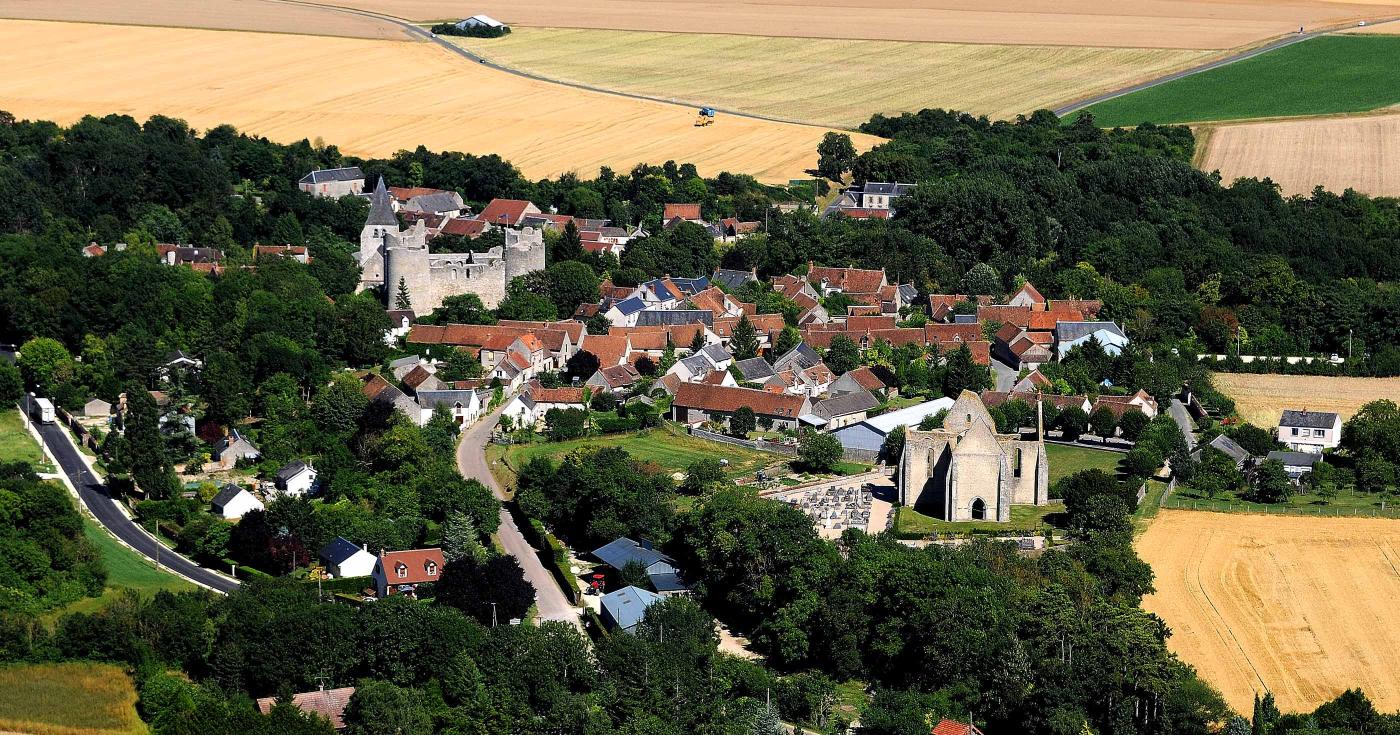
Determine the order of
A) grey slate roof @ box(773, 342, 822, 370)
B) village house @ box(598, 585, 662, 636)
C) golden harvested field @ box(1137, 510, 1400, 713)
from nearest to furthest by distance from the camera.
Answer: golden harvested field @ box(1137, 510, 1400, 713) → village house @ box(598, 585, 662, 636) → grey slate roof @ box(773, 342, 822, 370)

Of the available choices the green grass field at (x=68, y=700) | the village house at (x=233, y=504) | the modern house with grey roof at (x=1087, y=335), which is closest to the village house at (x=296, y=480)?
the village house at (x=233, y=504)

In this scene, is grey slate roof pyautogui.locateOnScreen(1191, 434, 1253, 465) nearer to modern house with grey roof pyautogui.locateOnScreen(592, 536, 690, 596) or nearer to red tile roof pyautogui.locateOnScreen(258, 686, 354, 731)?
modern house with grey roof pyautogui.locateOnScreen(592, 536, 690, 596)

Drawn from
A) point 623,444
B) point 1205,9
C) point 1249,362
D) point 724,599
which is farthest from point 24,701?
point 1205,9

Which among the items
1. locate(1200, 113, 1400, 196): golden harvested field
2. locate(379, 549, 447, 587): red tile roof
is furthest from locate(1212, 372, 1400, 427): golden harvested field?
locate(379, 549, 447, 587): red tile roof

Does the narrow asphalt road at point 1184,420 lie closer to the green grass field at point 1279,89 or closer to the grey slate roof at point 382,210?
the grey slate roof at point 382,210

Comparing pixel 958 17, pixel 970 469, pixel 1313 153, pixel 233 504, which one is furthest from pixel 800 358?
pixel 958 17

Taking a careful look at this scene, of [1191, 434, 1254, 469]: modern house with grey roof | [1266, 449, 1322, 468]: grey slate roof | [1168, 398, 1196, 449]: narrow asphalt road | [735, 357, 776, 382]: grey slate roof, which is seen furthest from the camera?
[735, 357, 776, 382]: grey slate roof

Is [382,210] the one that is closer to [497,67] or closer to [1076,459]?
[1076,459]
